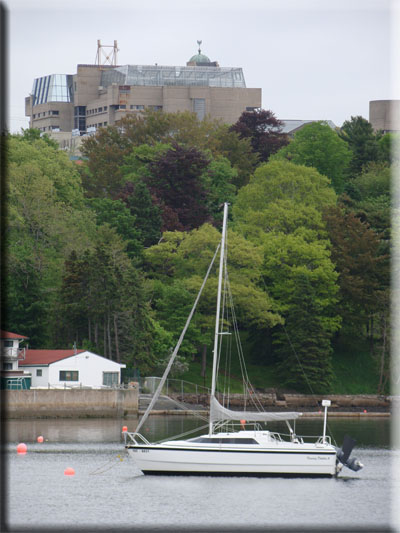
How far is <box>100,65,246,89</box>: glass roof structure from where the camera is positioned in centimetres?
16075

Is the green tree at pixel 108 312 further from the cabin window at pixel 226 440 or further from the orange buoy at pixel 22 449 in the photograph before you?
the cabin window at pixel 226 440

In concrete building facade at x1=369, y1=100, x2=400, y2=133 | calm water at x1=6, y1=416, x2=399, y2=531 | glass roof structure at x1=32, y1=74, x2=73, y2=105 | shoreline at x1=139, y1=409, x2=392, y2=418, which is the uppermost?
glass roof structure at x1=32, y1=74, x2=73, y2=105

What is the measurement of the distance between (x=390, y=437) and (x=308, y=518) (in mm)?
29098

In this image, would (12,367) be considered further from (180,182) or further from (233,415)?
(180,182)

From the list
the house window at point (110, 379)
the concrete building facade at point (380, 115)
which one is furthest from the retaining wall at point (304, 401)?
the concrete building facade at point (380, 115)

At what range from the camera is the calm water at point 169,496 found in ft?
108

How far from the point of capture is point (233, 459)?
136ft

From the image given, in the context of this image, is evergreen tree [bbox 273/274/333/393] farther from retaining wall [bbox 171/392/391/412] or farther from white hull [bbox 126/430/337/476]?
white hull [bbox 126/430/337/476]

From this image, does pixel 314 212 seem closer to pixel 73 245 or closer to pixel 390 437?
pixel 73 245

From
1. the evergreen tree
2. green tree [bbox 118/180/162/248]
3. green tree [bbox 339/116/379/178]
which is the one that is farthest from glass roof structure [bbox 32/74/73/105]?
the evergreen tree

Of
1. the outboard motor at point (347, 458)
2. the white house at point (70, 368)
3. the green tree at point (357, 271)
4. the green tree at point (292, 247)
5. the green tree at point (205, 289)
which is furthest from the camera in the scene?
the green tree at point (357, 271)

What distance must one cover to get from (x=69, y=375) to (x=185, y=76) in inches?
3859

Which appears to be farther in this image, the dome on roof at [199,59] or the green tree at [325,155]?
the dome on roof at [199,59]

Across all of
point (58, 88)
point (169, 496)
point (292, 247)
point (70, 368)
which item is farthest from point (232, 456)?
point (58, 88)
